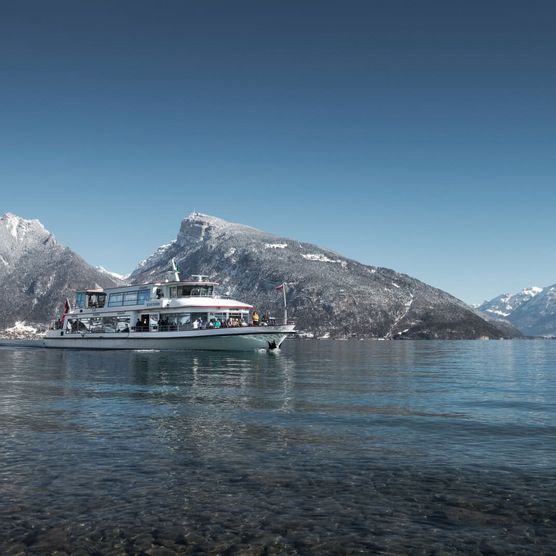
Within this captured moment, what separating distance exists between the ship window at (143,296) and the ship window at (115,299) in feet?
15.9

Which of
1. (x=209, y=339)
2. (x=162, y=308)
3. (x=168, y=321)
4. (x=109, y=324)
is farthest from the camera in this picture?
(x=109, y=324)

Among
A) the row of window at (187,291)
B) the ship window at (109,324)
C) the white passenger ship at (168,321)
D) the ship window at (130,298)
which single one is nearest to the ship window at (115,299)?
the white passenger ship at (168,321)

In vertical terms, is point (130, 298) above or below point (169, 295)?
below

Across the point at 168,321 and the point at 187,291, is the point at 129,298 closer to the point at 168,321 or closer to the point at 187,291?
the point at 168,321

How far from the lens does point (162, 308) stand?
8350 cm

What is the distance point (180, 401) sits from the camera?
26516mm

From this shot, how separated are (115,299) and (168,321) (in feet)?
46.0

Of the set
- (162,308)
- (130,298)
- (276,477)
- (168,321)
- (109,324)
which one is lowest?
(276,477)

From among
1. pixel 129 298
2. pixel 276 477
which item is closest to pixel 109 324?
pixel 129 298

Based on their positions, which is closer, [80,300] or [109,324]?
[109,324]

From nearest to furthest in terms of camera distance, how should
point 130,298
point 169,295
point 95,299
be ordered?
point 169,295, point 130,298, point 95,299

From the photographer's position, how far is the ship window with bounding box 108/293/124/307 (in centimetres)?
9156

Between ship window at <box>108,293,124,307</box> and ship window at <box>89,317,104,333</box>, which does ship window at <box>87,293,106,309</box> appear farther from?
ship window at <box>108,293,124,307</box>

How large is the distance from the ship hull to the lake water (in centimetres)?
4906
